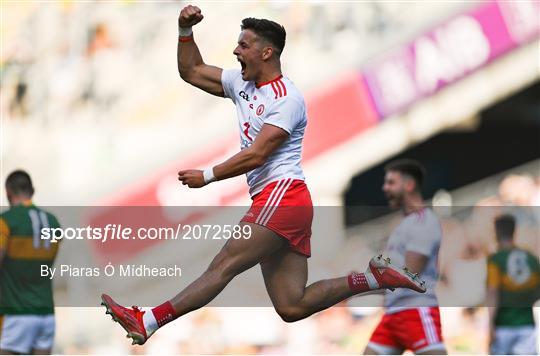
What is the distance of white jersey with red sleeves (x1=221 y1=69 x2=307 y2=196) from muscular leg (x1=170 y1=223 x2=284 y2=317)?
1.10ft

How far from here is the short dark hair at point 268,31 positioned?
7.60 metres

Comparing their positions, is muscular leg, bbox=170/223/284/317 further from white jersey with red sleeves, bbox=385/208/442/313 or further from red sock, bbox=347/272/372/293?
white jersey with red sleeves, bbox=385/208/442/313

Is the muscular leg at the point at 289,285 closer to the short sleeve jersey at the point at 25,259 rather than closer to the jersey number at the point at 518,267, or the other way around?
the short sleeve jersey at the point at 25,259

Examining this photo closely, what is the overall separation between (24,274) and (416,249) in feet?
10.1

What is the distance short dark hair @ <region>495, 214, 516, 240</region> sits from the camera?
11.2 metres

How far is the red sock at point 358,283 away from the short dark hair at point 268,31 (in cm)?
136

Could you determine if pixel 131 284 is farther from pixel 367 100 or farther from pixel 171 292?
pixel 367 100

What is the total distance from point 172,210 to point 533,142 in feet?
13.9

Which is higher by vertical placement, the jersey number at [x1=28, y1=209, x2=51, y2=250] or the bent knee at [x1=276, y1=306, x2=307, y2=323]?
the jersey number at [x1=28, y1=209, x2=51, y2=250]

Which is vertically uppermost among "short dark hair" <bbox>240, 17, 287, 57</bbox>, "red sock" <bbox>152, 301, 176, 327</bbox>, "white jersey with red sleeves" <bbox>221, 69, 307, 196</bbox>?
"short dark hair" <bbox>240, 17, 287, 57</bbox>

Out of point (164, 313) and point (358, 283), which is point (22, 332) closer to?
point (164, 313)

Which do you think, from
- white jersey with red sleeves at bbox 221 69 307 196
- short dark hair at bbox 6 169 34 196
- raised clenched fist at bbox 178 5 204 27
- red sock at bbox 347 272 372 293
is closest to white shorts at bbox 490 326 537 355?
red sock at bbox 347 272 372 293

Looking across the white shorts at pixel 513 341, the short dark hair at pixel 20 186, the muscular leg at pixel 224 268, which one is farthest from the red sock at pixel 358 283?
the white shorts at pixel 513 341

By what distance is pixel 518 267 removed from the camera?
1141cm
